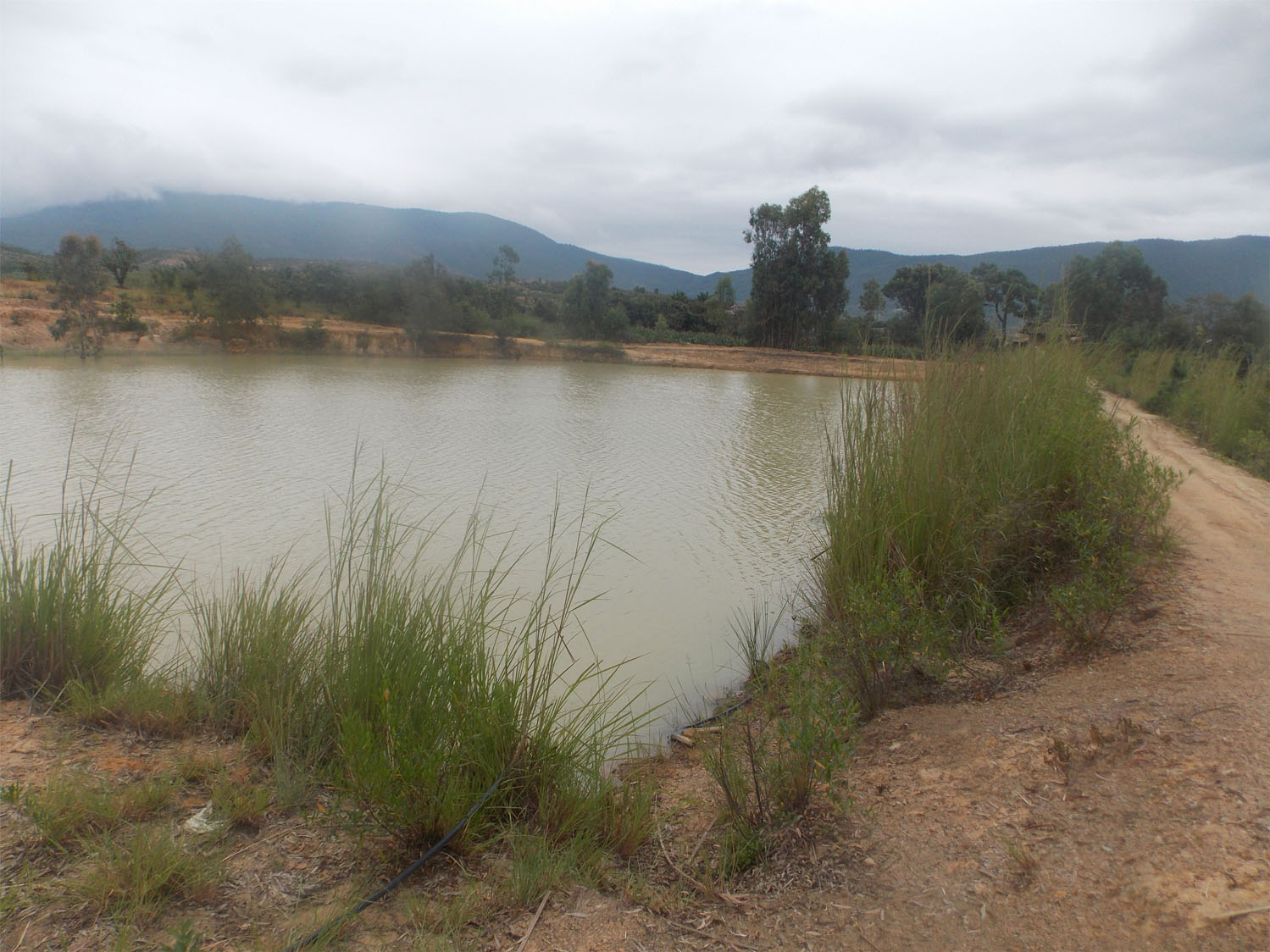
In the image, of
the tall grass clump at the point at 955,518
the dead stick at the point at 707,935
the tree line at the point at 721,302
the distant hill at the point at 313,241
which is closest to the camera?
the dead stick at the point at 707,935

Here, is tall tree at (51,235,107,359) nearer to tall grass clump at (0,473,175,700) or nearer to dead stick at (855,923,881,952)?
tall grass clump at (0,473,175,700)

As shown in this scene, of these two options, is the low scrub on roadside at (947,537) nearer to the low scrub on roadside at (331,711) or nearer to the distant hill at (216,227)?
the low scrub on roadside at (331,711)

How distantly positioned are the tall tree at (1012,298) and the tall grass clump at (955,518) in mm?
1527

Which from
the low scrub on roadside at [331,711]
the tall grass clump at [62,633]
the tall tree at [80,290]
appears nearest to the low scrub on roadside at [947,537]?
the low scrub on roadside at [331,711]

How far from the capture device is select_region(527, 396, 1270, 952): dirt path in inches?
67.8

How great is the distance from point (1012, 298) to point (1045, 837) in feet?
19.2

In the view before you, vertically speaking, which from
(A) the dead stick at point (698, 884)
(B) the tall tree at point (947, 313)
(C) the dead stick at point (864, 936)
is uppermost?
(B) the tall tree at point (947, 313)

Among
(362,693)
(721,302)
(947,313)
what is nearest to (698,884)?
(362,693)

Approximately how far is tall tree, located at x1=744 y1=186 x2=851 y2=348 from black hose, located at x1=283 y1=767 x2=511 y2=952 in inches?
1459

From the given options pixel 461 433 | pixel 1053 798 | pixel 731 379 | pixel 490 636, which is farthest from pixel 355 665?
pixel 731 379

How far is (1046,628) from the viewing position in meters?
3.61

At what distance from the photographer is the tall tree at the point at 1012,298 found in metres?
6.01

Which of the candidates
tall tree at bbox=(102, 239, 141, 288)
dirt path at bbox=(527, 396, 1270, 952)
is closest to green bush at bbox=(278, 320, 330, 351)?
tall tree at bbox=(102, 239, 141, 288)

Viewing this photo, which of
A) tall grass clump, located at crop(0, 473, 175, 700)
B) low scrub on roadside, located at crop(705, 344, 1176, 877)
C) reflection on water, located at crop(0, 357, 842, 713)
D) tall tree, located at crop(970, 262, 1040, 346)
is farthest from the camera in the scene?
tall tree, located at crop(970, 262, 1040, 346)
